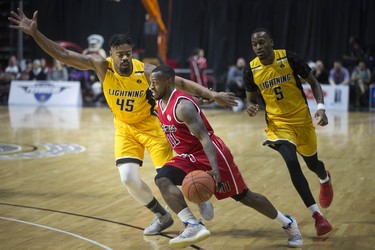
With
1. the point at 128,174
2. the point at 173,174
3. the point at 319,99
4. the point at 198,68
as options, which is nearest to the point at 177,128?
the point at 173,174

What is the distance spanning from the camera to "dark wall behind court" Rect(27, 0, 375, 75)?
23891 millimetres

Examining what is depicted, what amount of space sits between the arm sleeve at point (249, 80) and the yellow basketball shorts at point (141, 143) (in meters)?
0.97

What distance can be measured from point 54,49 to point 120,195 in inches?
100

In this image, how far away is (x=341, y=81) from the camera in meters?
21.0

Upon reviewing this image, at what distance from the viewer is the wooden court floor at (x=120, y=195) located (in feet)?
20.9

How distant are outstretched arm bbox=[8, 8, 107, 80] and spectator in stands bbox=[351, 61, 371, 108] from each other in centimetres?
1523

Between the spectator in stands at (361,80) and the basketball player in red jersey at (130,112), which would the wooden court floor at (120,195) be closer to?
the basketball player in red jersey at (130,112)

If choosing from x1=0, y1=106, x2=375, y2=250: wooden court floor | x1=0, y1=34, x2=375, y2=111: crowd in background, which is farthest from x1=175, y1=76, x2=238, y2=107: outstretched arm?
x1=0, y1=34, x2=375, y2=111: crowd in background

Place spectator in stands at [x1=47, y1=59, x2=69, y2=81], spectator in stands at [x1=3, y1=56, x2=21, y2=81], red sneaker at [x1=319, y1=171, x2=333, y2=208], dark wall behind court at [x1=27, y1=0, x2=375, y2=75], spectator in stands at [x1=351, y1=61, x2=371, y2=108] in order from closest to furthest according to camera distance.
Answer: red sneaker at [x1=319, y1=171, x2=333, y2=208], spectator in stands at [x1=351, y1=61, x2=371, y2=108], spectator in stands at [x1=47, y1=59, x2=69, y2=81], spectator in stands at [x1=3, y1=56, x2=21, y2=81], dark wall behind court at [x1=27, y1=0, x2=375, y2=75]

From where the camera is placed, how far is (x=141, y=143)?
684 cm

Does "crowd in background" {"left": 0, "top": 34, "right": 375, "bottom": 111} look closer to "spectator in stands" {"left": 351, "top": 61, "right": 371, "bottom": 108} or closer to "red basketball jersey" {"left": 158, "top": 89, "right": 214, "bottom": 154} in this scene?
"spectator in stands" {"left": 351, "top": 61, "right": 371, "bottom": 108}

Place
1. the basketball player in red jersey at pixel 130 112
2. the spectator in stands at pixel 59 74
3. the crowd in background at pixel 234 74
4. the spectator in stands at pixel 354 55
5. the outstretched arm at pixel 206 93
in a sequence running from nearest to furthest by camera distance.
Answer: the outstretched arm at pixel 206 93
the basketball player in red jersey at pixel 130 112
the crowd in background at pixel 234 74
the spectator in stands at pixel 354 55
the spectator in stands at pixel 59 74

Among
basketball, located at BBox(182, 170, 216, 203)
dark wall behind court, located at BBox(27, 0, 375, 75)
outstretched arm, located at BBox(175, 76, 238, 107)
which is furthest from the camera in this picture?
dark wall behind court, located at BBox(27, 0, 375, 75)

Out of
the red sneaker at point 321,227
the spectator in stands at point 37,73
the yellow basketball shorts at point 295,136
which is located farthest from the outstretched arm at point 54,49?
the spectator in stands at point 37,73
